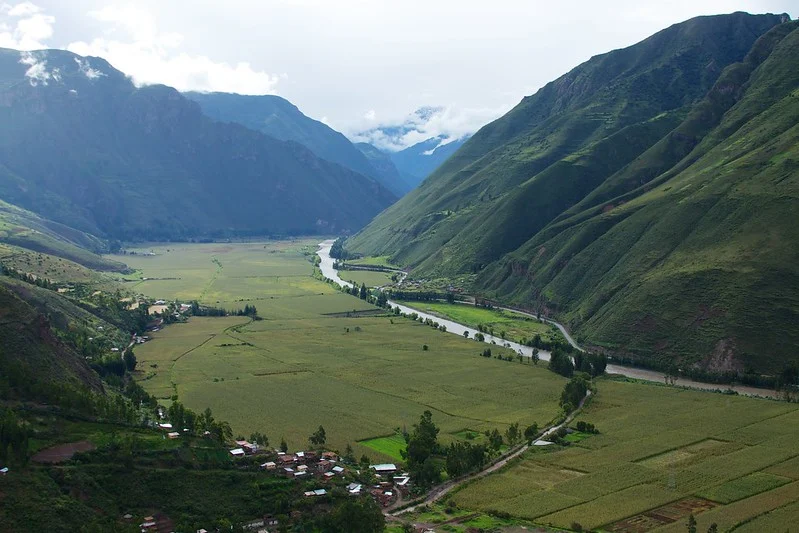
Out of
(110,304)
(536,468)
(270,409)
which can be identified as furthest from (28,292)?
(536,468)

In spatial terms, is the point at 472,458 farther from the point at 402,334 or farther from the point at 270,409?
the point at 402,334

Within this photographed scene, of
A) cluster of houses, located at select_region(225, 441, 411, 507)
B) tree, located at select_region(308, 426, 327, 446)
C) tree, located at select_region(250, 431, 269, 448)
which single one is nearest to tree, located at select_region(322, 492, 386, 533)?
cluster of houses, located at select_region(225, 441, 411, 507)

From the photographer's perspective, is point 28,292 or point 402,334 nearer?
point 28,292

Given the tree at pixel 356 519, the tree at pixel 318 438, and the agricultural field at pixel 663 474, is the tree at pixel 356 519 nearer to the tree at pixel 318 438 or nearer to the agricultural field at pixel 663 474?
the agricultural field at pixel 663 474

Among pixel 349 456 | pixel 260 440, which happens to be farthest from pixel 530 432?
pixel 260 440

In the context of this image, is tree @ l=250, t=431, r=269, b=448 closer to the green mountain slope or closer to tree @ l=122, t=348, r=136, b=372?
the green mountain slope

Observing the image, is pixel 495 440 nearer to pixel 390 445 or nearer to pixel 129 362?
pixel 390 445

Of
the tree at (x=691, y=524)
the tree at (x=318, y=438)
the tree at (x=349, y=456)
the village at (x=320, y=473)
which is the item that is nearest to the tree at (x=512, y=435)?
the village at (x=320, y=473)
